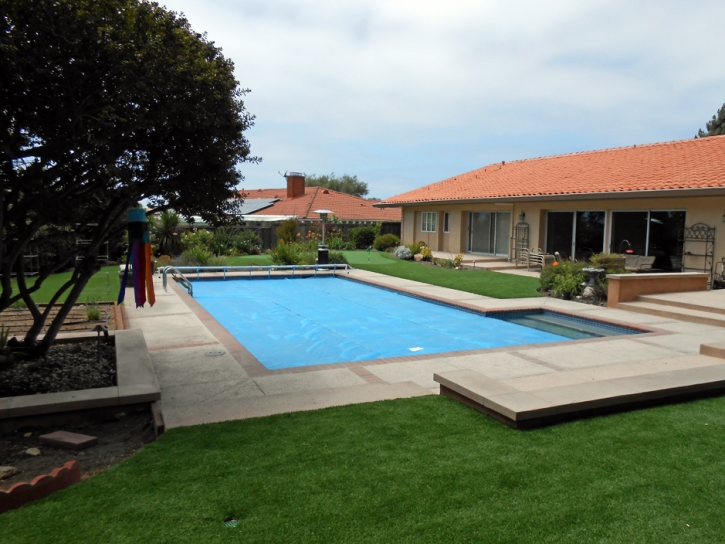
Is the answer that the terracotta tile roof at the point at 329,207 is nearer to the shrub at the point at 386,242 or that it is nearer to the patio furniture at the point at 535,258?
the shrub at the point at 386,242

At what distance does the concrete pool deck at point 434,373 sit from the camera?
229 inches

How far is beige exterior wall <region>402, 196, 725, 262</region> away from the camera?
16.3 metres

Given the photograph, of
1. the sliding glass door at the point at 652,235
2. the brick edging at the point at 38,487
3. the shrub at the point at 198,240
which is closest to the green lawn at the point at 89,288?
the shrub at the point at 198,240

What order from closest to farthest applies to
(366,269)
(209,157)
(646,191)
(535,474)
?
(535,474) < (209,157) < (646,191) < (366,269)

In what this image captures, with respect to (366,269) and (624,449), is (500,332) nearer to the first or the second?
(624,449)

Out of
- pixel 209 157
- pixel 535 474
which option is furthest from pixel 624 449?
pixel 209 157

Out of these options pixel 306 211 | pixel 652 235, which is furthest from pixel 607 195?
pixel 306 211

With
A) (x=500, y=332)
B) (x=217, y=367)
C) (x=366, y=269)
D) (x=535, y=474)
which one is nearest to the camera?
(x=535, y=474)

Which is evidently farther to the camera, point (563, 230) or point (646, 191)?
point (563, 230)

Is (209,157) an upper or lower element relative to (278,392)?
upper

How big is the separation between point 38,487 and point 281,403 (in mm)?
2528

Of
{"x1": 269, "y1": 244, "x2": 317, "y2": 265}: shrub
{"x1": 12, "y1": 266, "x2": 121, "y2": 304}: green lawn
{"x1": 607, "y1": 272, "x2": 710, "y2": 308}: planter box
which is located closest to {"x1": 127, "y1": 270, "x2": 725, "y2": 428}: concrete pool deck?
{"x1": 607, "y1": 272, "x2": 710, "y2": 308}: planter box

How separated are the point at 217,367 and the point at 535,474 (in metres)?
4.99

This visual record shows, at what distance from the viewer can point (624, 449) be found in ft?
15.6
